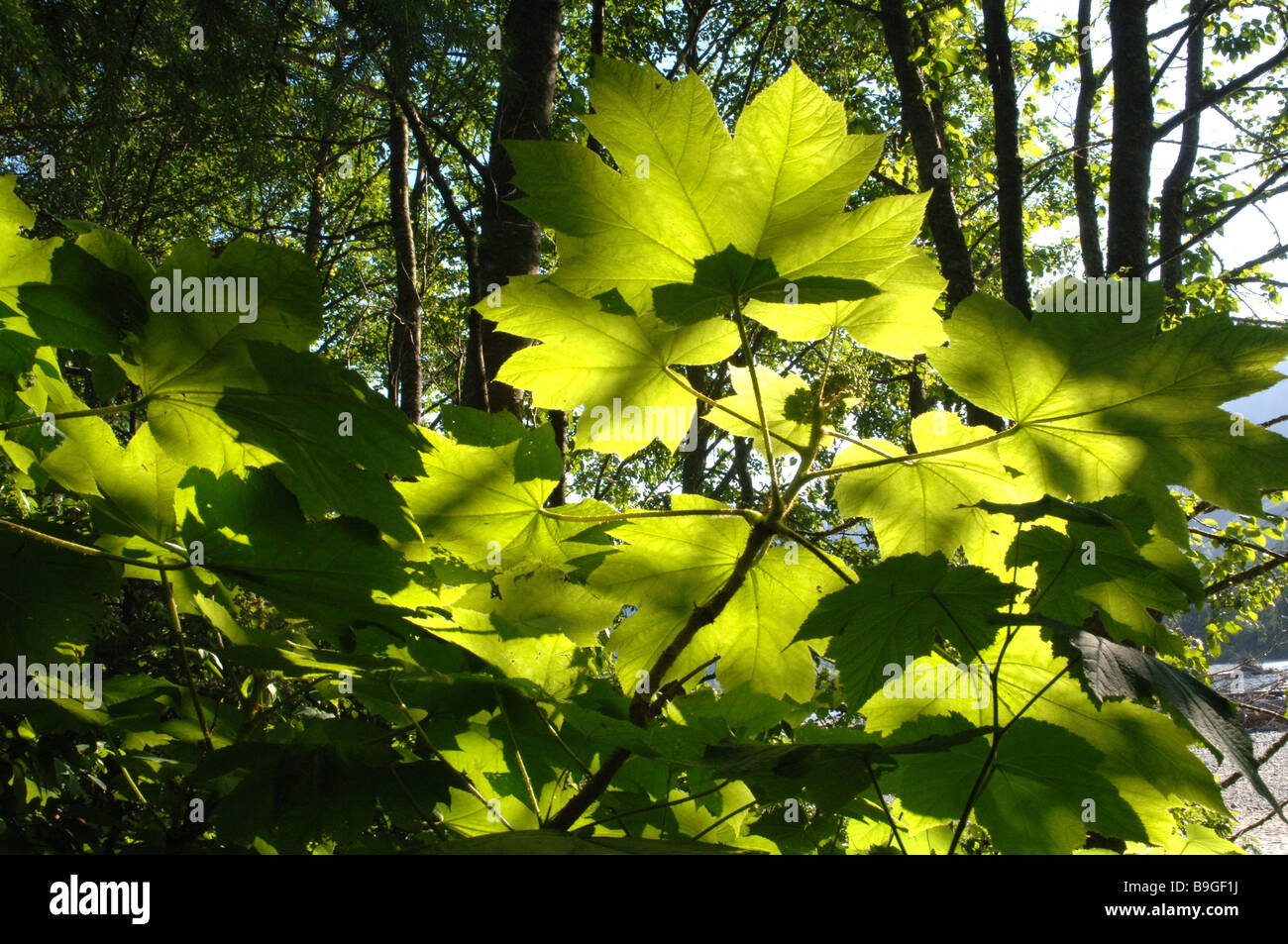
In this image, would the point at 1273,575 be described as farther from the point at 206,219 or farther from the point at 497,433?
the point at 206,219

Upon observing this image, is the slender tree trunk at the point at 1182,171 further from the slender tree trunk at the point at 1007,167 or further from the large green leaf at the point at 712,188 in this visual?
the large green leaf at the point at 712,188

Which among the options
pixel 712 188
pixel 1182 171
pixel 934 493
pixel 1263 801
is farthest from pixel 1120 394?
pixel 1263 801

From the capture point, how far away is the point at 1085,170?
5.73 metres

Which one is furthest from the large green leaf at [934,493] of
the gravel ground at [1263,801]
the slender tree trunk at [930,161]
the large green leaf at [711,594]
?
the gravel ground at [1263,801]

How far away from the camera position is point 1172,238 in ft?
22.0

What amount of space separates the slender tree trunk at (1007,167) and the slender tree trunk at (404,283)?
3.12 m

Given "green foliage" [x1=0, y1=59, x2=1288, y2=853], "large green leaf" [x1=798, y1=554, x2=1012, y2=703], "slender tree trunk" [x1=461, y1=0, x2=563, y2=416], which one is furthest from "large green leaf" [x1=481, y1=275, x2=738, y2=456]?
"slender tree trunk" [x1=461, y1=0, x2=563, y2=416]

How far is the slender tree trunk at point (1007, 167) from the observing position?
321 centimetres

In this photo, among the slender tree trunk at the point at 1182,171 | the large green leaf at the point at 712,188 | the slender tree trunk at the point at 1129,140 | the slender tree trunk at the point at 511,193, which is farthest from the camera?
the slender tree trunk at the point at 1182,171

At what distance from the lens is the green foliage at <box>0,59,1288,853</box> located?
2.70 ft

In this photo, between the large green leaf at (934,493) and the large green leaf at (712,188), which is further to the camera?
the large green leaf at (934,493)
